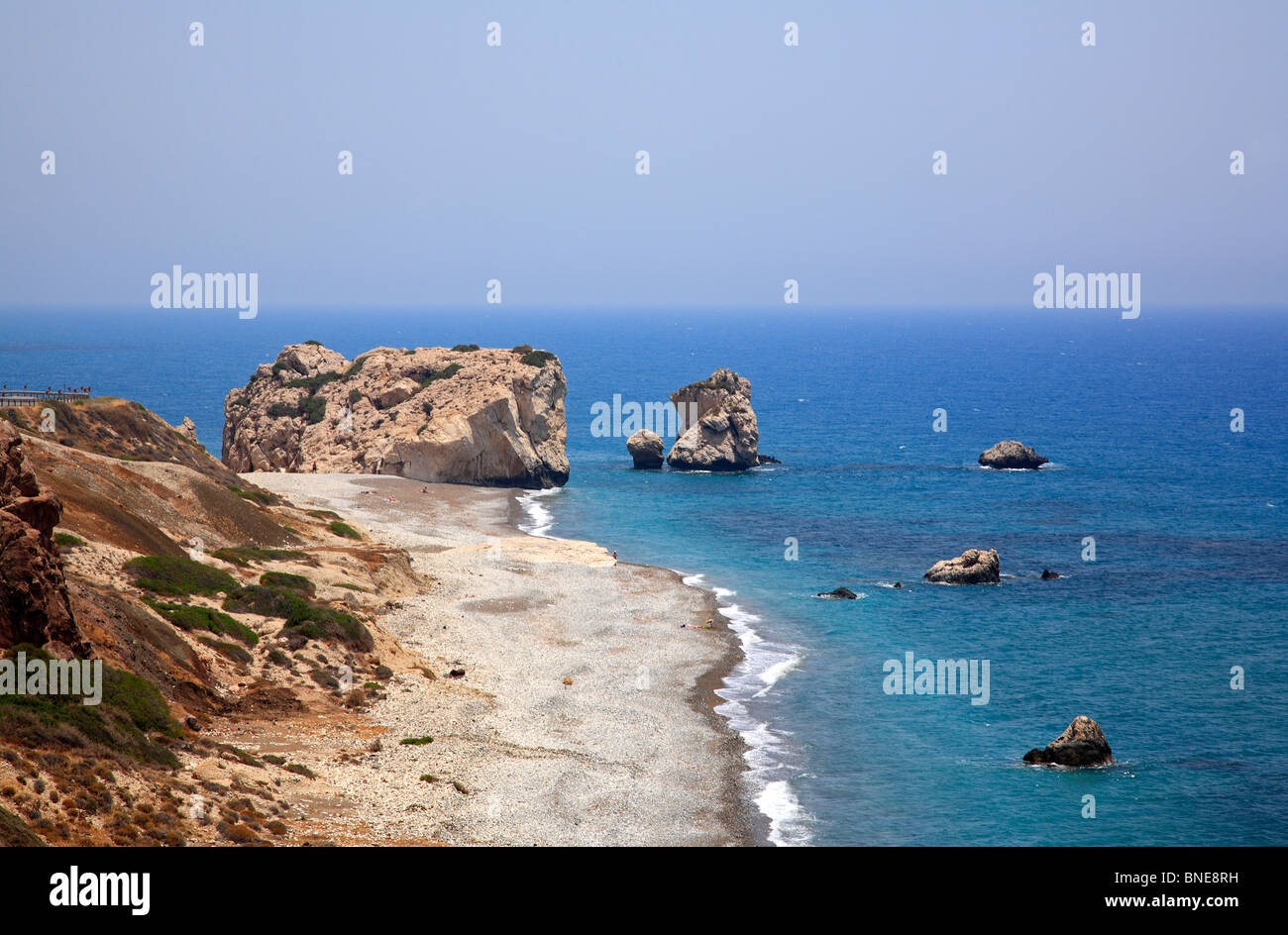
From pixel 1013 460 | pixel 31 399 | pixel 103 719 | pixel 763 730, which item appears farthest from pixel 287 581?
pixel 1013 460

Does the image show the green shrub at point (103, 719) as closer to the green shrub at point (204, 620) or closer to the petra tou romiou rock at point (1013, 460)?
the green shrub at point (204, 620)

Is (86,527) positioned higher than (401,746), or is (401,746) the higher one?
(86,527)

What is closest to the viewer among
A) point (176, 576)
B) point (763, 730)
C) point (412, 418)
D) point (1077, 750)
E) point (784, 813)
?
point (784, 813)

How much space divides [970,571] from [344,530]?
34486 millimetres

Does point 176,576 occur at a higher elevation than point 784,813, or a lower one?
higher

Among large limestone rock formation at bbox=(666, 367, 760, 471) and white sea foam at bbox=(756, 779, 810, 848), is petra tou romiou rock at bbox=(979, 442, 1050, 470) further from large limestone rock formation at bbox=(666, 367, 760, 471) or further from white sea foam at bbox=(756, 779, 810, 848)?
white sea foam at bbox=(756, 779, 810, 848)

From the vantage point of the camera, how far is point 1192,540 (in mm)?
69062

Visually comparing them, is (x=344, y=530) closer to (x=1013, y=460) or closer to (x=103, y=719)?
(x=103, y=719)

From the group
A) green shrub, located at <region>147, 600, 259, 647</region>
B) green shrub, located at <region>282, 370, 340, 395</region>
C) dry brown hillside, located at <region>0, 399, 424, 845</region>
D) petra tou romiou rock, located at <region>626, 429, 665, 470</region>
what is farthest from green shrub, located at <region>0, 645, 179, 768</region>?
petra tou romiou rock, located at <region>626, 429, 665, 470</region>

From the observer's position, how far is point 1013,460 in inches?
3971

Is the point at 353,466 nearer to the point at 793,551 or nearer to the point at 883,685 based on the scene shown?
the point at 793,551

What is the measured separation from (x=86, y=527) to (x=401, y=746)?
16116mm

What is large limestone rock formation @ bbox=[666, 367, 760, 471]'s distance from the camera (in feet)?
327
